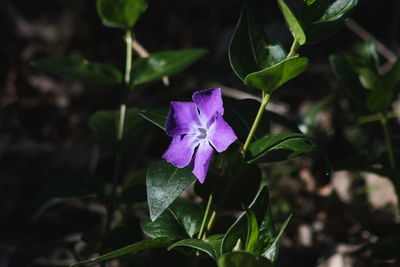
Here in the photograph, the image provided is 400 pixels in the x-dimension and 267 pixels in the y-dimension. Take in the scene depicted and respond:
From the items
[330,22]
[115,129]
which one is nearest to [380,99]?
[330,22]

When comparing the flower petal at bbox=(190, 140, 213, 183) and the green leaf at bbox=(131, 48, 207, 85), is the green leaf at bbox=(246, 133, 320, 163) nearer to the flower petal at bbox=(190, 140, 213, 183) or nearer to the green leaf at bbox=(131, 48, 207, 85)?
the flower petal at bbox=(190, 140, 213, 183)

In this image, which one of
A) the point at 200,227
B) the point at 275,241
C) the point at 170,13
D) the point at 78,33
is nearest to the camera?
the point at 275,241

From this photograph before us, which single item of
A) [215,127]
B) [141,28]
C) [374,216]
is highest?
[215,127]

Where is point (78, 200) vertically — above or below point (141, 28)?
below

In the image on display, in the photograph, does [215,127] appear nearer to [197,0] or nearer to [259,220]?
[259,220]


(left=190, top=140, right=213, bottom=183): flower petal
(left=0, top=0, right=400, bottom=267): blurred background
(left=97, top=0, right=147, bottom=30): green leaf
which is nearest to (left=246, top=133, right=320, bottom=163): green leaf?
(left=190, top=140, right=213, bottom=183): flower petal

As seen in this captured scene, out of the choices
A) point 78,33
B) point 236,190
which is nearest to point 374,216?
point 236,190
